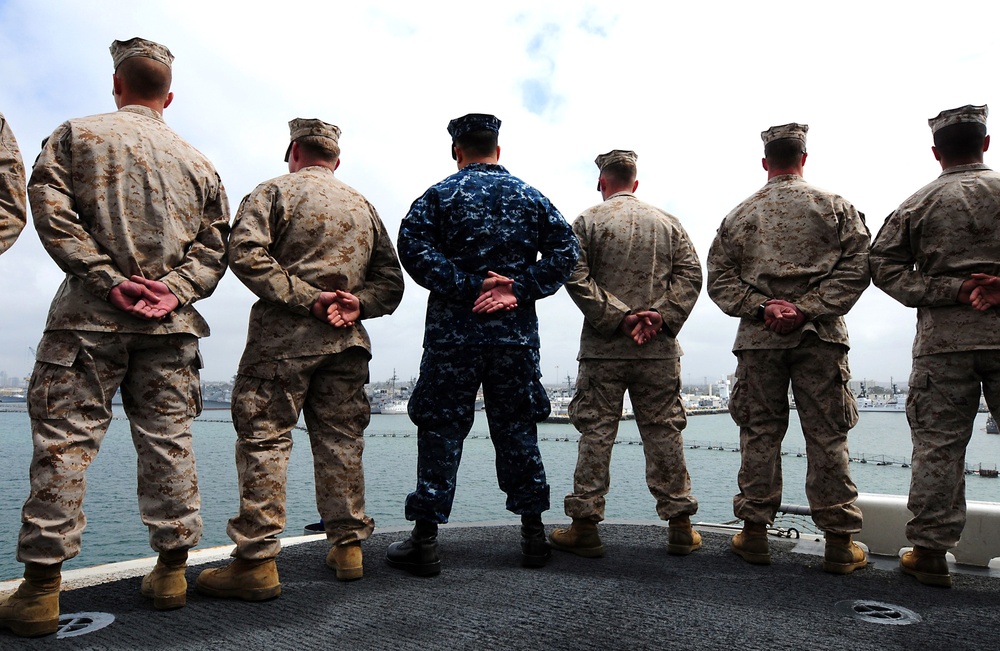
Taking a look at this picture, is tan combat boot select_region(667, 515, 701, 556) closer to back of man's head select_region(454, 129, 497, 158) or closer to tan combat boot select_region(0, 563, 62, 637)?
back of man's head select_region(454, 129, 497, 158)

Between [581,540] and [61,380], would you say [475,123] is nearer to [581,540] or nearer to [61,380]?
[61,380]

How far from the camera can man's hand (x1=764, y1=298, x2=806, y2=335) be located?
3154mm

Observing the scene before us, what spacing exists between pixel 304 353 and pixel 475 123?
4.72 feet

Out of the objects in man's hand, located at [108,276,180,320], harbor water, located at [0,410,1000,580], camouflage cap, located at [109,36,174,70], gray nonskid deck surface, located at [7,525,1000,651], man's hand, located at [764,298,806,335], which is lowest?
harbor water, located at [0,410,1000,580]

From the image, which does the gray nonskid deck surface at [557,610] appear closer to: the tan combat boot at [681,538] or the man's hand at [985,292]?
the tan combat boot at [681,538]

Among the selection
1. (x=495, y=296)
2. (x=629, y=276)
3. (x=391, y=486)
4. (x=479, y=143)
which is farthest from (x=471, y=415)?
(x=391, y=486)

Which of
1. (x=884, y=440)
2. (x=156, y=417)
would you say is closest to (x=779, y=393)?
(x=156, y=417)

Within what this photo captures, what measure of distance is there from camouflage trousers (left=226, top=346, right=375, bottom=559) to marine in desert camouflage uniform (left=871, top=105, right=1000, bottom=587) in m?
2.62

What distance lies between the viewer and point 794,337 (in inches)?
125

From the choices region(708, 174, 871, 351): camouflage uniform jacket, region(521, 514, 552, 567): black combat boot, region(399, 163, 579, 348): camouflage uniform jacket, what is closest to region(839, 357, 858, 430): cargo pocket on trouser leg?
region(708, 174, 871, 351): camouflage uniform jacket

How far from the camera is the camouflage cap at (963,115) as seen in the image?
9.87 feet

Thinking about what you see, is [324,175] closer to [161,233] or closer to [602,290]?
[161,233]

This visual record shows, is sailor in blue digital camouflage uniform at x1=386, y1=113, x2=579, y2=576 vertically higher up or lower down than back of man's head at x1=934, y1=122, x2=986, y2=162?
lower down

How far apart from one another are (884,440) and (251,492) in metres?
76.8
